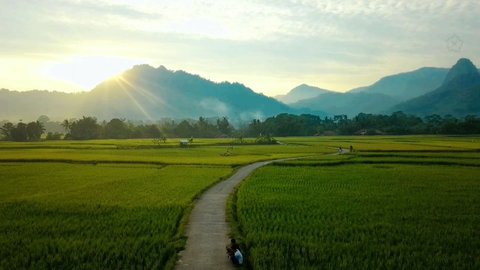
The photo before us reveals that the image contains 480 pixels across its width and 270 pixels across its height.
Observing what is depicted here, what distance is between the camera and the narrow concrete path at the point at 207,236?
13203 mm

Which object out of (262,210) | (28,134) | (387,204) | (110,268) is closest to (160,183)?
(262,210)

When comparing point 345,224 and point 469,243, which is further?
point 345,224

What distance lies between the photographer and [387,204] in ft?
73.8

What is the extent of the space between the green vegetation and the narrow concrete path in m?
0.76

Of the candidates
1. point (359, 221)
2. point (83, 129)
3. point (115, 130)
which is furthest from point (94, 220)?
point (115, 130)

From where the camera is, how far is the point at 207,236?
16.3 m

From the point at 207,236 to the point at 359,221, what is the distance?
662cm

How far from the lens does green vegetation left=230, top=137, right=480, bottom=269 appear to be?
A: 534 inches

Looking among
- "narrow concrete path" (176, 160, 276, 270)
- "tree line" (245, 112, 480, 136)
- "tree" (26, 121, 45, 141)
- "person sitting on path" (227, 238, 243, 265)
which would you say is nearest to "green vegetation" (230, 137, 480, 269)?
"person sitting on path" (227, 238, 243, 265)

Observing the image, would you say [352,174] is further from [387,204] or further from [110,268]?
[110,268]

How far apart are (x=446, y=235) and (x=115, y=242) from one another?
468 inches

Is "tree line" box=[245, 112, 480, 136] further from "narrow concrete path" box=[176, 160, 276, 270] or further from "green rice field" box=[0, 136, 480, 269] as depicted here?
"narrow concrete path" box=[176, 160, 276, 270]

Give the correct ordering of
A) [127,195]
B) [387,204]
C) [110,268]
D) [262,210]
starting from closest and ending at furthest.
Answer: [110,268] → [262,210] → [387,204] → [127,195]

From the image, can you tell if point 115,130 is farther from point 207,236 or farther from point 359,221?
point 207,236
